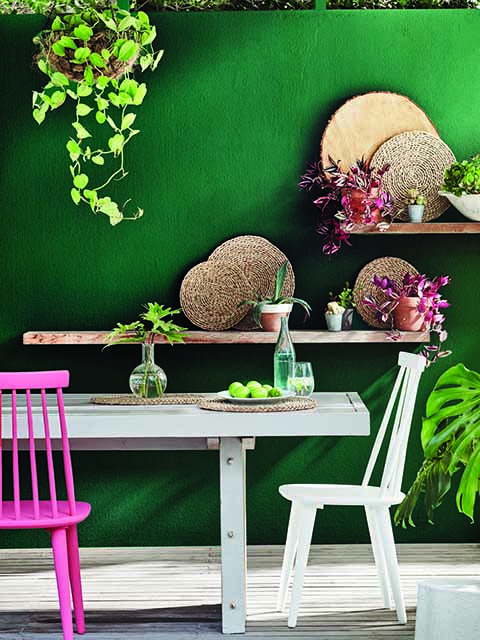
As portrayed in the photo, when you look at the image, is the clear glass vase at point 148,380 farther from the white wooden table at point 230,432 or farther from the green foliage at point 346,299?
the green foliage at point 346,299

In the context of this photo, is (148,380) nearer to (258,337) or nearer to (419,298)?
(258,337)

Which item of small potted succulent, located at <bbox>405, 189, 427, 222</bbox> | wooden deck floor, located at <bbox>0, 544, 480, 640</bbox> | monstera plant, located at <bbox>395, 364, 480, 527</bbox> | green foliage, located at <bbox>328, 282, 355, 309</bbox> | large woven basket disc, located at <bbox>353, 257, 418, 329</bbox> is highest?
small potted succulent, located at <bbox>405, 189, 427, 222</bbox>

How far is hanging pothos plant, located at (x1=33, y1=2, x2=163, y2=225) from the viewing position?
395 centimetres

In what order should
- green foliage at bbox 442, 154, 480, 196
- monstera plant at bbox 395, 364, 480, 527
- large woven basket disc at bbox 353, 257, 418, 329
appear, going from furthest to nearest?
1. large woven basket disc at bbox 353, 257, 418, 329
2. green foliage at bbox 442, 154, 480, 196
3. monstera plant at bbox 395, 364, 480, 527

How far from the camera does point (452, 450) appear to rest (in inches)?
118

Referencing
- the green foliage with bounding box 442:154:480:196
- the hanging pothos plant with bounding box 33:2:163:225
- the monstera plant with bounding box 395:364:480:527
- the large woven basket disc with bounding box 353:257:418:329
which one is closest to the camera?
the monstera plant with bounding box 395:364:480:527

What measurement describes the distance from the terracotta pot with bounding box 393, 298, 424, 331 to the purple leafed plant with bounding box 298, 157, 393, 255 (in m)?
0.35

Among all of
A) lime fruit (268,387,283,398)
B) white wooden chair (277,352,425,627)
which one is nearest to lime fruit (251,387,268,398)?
lime fruit (268,387,283,398)

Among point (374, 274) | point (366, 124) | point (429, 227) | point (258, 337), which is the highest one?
point (366, 124)

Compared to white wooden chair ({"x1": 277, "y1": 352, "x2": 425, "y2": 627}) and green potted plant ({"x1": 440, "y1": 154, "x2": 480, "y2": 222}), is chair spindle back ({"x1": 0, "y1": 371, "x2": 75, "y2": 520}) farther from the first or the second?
green potted plant ({"x1": 440, "y1": 154, "x2": 480, "y2": 222})

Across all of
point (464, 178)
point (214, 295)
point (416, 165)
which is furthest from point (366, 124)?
point (214, 295)

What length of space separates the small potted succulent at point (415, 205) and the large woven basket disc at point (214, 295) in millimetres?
791

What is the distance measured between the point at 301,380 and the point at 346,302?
855mm

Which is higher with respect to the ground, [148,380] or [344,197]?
[344,197]
